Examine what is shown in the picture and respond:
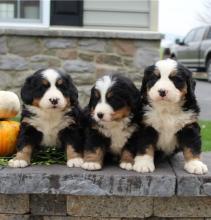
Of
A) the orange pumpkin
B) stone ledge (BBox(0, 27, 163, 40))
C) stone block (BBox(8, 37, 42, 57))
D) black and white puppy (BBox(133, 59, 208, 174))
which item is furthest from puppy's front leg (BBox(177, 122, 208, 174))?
stone block (BBox(8, 37, 42, 57))

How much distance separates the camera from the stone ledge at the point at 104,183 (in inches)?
134

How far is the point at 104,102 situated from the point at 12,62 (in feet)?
17.9

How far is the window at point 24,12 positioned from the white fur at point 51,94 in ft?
17.1

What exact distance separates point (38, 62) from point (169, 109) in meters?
5.41

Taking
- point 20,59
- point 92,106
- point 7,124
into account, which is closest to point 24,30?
point 20,59

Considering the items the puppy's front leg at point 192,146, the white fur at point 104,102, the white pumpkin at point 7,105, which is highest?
the white fur at point 104,102

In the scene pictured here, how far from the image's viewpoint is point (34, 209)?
3.61 m

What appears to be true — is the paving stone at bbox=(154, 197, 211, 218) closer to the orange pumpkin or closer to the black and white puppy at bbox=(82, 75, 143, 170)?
the black and white puppy at bbox=(82, 75, 143, 170)

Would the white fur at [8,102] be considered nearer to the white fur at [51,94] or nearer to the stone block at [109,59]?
the white fur at [51,94]

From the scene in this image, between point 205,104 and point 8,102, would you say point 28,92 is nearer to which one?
point 8,102

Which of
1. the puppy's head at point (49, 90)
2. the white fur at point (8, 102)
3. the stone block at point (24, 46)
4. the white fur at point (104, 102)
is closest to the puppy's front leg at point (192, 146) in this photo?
the white fur at point (104, 102)

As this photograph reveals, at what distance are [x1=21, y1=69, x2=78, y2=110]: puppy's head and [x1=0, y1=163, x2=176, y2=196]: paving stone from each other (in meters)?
0.51

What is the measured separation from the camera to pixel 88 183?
3.43 m

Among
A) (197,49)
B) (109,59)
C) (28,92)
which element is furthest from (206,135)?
(197,49)
